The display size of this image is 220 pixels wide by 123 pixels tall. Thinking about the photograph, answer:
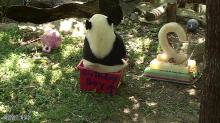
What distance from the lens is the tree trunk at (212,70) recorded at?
3.63 m

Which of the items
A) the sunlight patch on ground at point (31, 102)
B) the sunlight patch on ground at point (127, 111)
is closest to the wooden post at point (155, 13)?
the sunlight patch on ground at point (127, 111)

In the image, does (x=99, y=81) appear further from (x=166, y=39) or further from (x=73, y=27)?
(x=73, y=27)

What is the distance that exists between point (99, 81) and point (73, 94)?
1.18 feet


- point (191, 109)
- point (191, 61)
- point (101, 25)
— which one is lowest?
point (191, 109)

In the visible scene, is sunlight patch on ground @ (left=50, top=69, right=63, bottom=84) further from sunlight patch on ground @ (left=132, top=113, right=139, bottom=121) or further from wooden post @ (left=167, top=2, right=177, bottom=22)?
wooden post @ (left=167, top=2, right=177, bottom=22)

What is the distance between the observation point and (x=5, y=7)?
8.33 m

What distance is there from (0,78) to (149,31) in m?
3.02

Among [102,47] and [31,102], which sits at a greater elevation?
[102,47]

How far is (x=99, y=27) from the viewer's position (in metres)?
5.09

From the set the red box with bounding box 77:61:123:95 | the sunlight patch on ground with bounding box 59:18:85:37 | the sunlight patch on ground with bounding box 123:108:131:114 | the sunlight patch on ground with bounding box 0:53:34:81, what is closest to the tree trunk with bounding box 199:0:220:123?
the sunlight patch on ground with bounding box 123:108:131:114

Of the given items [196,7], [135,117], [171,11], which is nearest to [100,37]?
[135,117]

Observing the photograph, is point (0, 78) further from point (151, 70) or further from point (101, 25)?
point (151, 70)

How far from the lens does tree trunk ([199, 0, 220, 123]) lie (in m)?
3.63

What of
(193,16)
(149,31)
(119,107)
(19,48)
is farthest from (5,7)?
(119,107)
